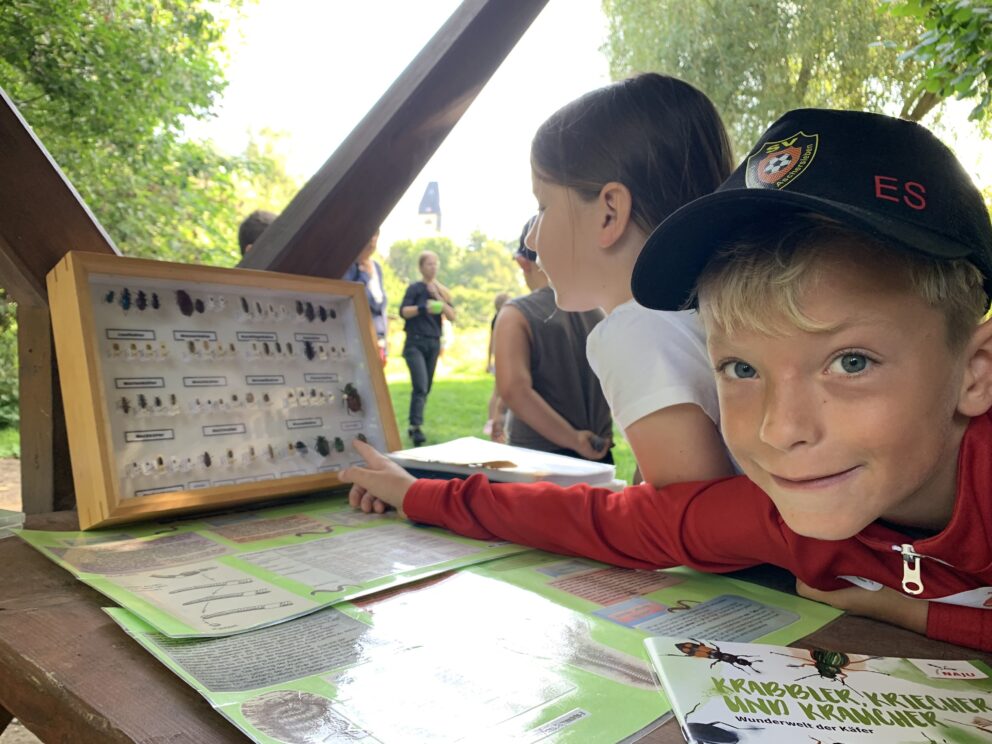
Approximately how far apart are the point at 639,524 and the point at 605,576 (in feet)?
0.22

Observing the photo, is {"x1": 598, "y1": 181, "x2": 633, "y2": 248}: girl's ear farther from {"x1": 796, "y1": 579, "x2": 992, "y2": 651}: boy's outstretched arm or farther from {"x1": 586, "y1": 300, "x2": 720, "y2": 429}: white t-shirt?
{"x1": 796, "y1": 579, "x2": 992, "y2": 651}: boy's outstretched arm

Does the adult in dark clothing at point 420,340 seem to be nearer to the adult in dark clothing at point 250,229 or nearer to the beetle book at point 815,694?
the adult in dark clothing at point 250,229

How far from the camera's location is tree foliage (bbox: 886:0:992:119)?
8.46ft

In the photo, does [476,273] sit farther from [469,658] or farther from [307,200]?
[469,658]

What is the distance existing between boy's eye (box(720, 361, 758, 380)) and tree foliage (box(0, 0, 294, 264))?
1314 mm

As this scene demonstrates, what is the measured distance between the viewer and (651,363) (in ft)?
2.89

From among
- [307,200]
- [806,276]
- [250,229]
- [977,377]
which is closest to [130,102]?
[250,229]

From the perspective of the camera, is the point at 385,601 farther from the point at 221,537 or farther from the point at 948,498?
the point at 948,498

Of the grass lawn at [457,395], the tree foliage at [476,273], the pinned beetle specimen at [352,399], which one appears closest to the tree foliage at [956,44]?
the grass lawn at [457,395]

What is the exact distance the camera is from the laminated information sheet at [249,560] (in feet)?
2.12

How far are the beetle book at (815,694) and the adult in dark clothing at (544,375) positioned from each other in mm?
1504

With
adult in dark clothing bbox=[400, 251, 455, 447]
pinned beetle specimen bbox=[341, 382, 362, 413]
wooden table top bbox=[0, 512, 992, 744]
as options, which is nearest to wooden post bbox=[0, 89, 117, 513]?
wooden table top bbox=[0, 512, 992, 744]

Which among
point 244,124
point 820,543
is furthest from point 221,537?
point 244,124

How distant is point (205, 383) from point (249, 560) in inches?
13.8
